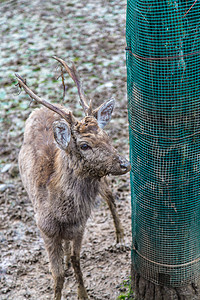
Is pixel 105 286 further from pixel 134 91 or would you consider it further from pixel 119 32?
pixel 119 32

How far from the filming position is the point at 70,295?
4844mm

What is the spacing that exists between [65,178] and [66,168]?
4.1 inches

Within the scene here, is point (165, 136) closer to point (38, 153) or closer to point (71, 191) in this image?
point (71, 191)

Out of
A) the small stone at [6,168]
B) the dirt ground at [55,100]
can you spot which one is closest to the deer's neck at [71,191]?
the dirt ground at [55,100]

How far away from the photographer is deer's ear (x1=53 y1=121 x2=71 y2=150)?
3.57 metres

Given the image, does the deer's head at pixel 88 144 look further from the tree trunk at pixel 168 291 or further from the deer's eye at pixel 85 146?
the tree trunk at pixel 168 291

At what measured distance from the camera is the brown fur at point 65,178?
3695 mm

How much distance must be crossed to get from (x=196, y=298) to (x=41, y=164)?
218 centimetres

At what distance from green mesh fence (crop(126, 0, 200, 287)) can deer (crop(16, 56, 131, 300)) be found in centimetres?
36

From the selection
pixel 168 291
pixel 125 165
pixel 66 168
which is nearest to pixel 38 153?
pixel 66 168

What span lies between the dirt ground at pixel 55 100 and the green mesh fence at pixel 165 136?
74 centimetres

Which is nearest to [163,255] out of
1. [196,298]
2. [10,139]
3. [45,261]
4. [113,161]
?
[196,298]

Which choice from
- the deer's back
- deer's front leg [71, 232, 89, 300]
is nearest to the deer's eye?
the deer's back

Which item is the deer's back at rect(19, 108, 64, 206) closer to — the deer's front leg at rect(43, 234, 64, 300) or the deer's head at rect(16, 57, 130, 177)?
the deer's front leg at rect(43, 234, 64, 300)
